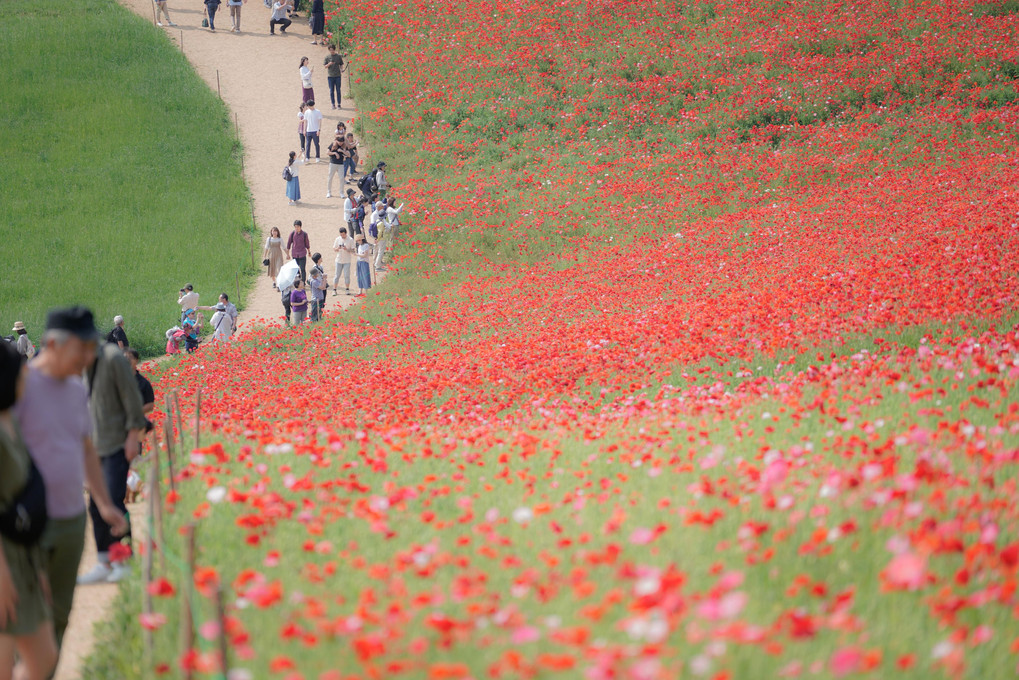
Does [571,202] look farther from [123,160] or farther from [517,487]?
[517,487]

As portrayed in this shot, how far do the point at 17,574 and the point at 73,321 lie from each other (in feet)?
4.50

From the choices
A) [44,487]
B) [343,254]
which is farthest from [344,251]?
[44,487]

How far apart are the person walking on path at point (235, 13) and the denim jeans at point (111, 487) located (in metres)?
33.1

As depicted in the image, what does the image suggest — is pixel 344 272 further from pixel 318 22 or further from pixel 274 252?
pixel 318 22

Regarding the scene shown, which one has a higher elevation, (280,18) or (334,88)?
(280,18)

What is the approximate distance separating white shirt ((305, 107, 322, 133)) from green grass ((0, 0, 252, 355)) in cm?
297

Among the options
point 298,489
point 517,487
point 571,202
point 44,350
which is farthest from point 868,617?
point 571,202

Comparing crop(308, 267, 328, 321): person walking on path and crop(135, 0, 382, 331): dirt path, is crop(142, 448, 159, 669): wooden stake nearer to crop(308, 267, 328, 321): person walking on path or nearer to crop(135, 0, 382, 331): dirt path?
crop(308, 267, 328, 321): person walking on path

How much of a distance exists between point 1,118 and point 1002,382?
32216 millimetres

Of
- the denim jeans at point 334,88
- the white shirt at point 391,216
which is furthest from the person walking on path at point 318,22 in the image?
the white shirt at point 391,216

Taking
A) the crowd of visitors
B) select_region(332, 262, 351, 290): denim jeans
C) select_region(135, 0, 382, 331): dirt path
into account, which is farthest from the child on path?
the crowd of visitors

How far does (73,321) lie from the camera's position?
15.9 ft

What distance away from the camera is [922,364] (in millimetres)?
8398

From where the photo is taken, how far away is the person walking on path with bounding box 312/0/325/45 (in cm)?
3531
